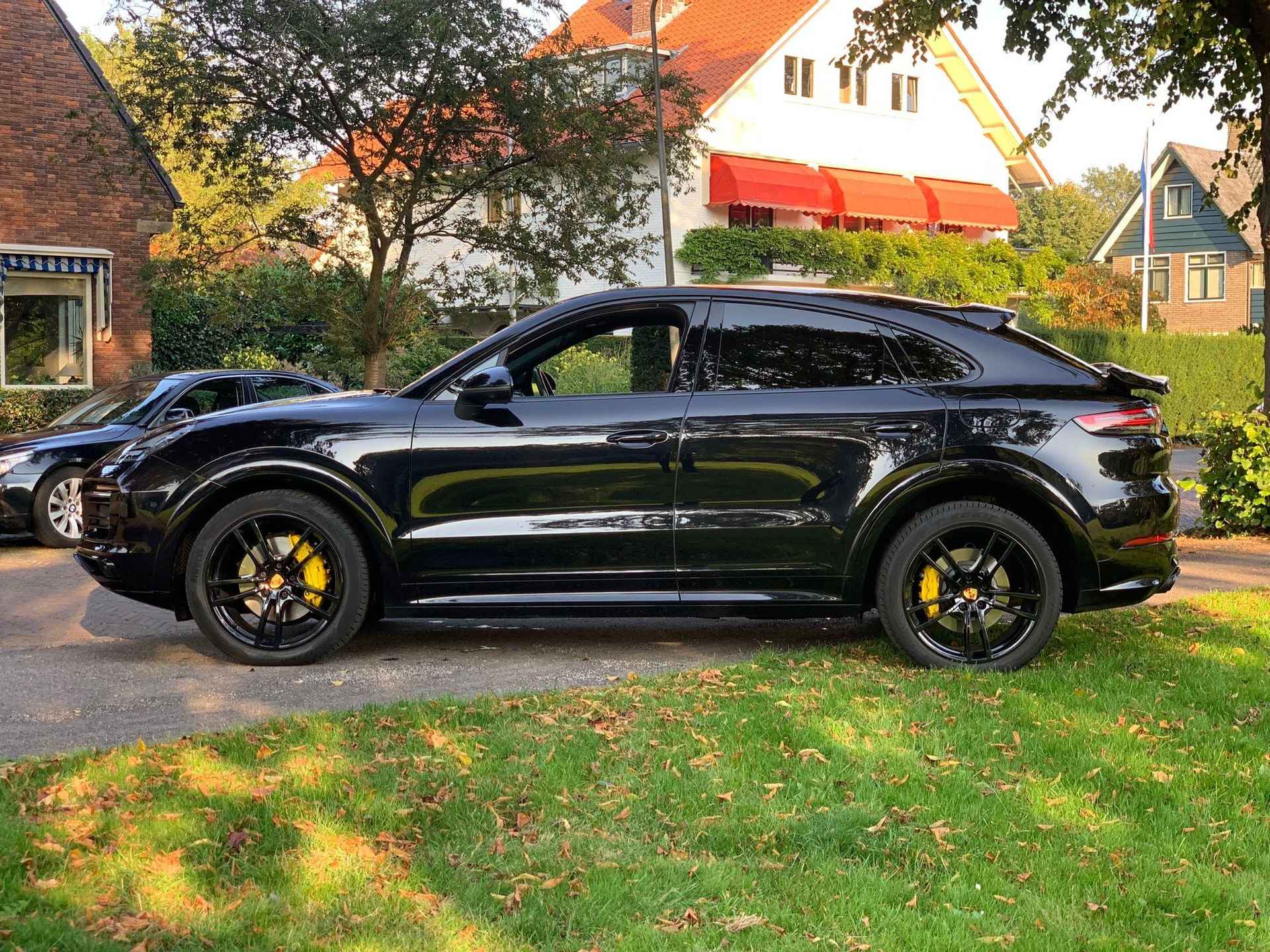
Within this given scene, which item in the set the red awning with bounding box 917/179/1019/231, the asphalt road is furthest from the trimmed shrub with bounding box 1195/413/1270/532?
the red awning with bounding box 917/179/1019/231

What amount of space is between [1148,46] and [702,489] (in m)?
9.12

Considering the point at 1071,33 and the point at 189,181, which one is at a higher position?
the point at 189,181

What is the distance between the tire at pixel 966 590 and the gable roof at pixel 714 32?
3141 centimetres

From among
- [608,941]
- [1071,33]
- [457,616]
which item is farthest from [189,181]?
[608,941]

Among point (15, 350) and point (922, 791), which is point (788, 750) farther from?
point (15, 350)

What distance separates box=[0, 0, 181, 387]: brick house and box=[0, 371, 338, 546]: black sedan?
9375 millimetres

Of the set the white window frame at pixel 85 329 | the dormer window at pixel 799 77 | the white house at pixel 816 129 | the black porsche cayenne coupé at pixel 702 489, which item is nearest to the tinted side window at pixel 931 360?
the black porsche cayenne coupé at pixel 702 489

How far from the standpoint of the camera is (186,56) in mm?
18391

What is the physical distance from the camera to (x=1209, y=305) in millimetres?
49875

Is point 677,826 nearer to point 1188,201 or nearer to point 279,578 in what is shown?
point 279,578

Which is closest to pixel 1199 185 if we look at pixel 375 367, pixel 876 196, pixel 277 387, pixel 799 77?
pixel 876 196

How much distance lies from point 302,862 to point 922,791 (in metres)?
2.00

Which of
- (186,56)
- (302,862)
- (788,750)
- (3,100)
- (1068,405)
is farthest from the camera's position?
(3,100)

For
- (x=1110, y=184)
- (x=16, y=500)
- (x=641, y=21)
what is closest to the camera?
(x=16, y=500)
